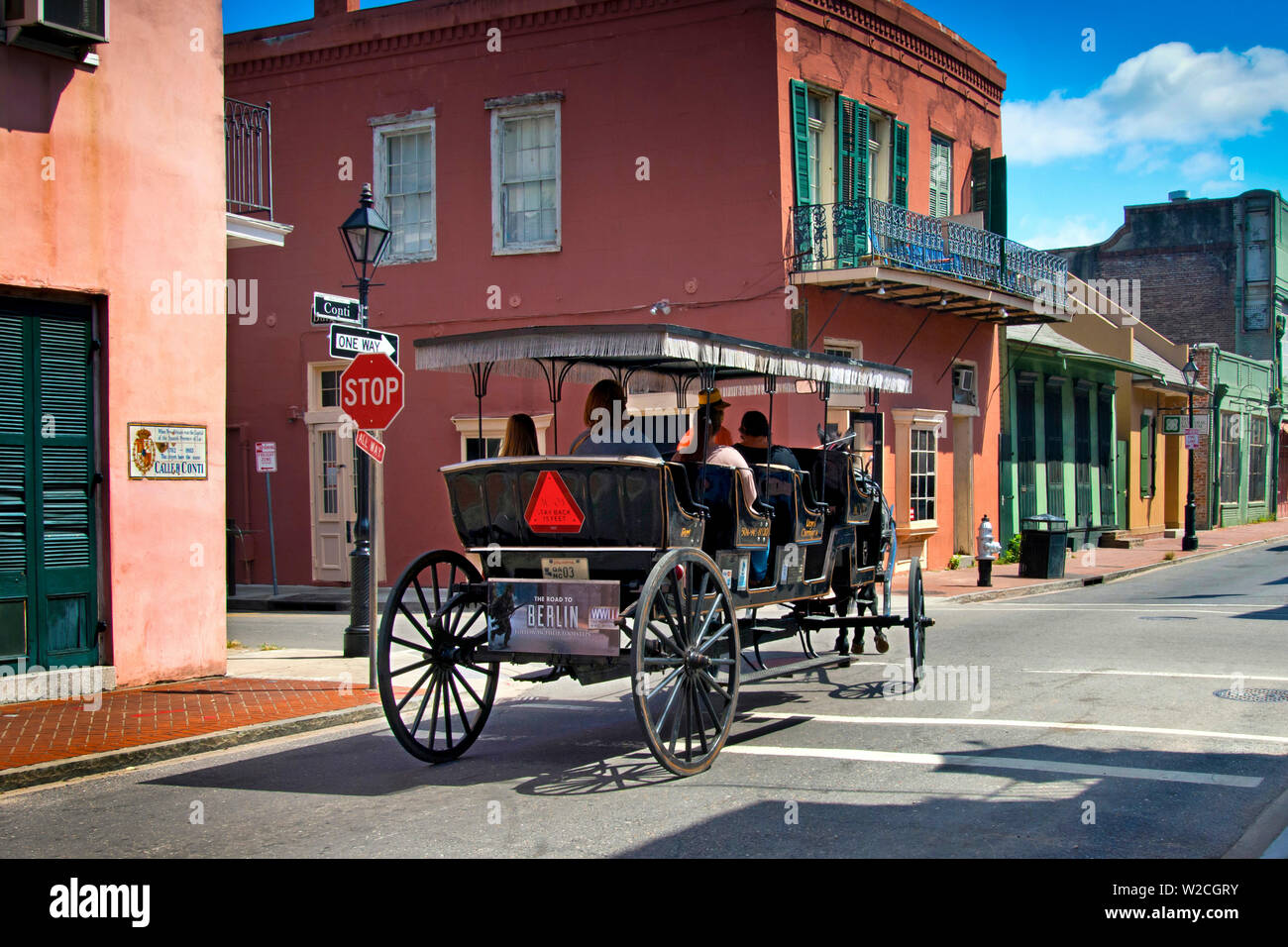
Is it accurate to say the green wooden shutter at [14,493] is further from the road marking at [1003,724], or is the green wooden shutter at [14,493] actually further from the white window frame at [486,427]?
the white window frame at [486,427]

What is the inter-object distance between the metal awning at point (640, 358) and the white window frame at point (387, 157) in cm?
1100

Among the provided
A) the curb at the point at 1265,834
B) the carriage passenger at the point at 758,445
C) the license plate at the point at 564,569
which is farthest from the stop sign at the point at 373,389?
the curb at the point at 1265,834

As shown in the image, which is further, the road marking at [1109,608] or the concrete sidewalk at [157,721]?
the road marking at [1109,608]

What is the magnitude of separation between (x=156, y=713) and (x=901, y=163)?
52.1ft

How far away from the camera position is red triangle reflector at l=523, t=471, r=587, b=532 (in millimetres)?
7215

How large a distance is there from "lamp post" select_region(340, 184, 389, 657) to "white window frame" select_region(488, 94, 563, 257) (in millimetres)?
7018

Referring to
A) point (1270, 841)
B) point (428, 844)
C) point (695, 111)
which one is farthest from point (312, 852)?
point (695, 111)

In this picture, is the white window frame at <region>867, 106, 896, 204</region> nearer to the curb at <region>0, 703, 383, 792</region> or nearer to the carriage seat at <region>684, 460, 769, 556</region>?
the carriage seat at <region>684, 460, 769, 556</region>

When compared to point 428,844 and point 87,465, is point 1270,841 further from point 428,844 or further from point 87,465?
point 87,465

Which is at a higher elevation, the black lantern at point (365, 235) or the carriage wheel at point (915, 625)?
the black lantern at point (365, 235)

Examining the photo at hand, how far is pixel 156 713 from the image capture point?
355 inches

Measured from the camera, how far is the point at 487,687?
8.17 metres

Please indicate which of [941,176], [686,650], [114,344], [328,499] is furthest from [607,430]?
[941,176]

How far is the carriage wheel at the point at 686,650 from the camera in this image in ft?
21.3
